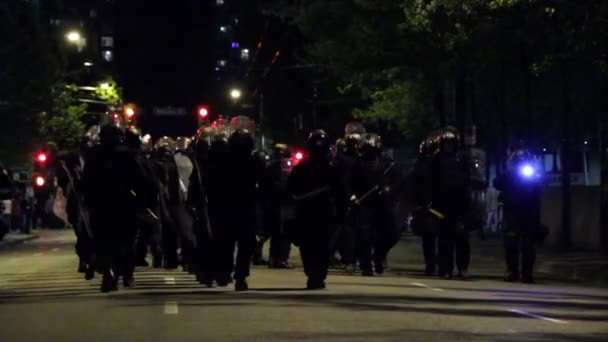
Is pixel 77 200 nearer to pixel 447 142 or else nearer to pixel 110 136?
pixel 110 136

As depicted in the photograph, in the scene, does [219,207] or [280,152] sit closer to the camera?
[219,207]

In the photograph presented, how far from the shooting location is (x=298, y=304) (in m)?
14.1

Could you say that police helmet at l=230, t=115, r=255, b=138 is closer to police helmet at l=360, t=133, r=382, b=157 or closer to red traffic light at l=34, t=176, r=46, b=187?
police helmet at l=360, t=133, r=382, b=157

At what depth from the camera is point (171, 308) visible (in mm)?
13781

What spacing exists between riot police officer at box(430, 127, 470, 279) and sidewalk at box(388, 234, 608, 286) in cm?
176

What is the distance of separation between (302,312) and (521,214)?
811 centimetres

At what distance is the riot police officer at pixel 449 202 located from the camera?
20.5m

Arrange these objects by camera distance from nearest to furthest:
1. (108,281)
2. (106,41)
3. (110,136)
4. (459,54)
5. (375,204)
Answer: (108,281) → (110,136) → (375,204) → (459,54) → (106,41)

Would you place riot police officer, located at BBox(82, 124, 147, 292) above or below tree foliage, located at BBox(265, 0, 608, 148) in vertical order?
below

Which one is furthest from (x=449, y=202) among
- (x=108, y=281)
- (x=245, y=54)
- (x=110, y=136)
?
(x=245, y=54)

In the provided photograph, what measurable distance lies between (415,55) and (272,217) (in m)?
13.5

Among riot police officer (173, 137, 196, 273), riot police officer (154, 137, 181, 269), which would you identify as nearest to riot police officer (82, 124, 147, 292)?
riot police officer (173, 137, 196, 273)

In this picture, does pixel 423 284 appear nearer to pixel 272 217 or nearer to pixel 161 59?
pixel 272 217

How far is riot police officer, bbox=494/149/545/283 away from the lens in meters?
20.5
